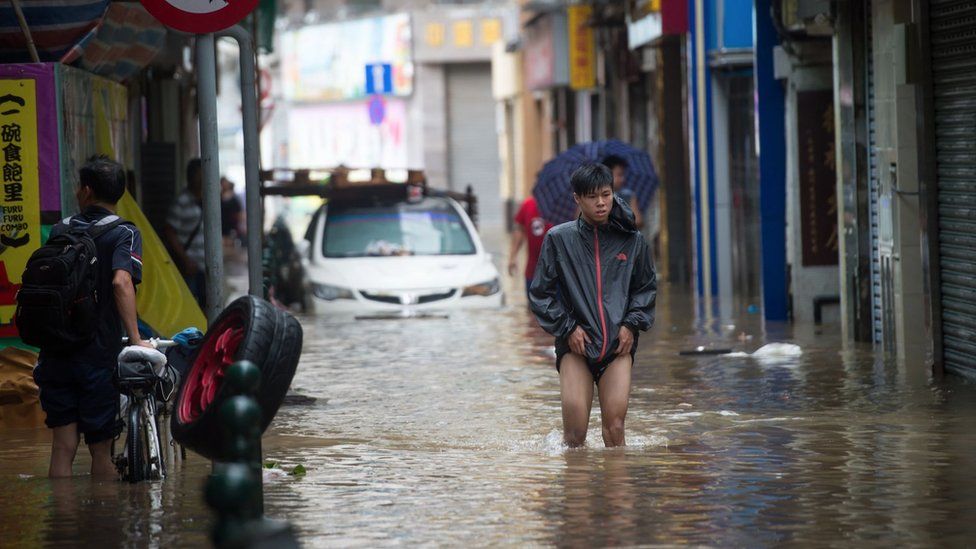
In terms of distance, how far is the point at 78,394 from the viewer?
875 centimetres

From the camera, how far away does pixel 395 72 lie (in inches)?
2376

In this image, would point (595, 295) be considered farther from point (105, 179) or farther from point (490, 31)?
point (490, 31)

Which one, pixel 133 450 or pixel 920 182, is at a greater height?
pixel 920 182

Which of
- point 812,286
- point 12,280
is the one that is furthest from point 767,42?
point 12,280

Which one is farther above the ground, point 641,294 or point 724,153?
point 724,153

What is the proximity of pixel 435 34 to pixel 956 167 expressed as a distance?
47.6 meters

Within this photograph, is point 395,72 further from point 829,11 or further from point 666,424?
point 666,424

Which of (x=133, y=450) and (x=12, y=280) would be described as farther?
(x=12, y=280)

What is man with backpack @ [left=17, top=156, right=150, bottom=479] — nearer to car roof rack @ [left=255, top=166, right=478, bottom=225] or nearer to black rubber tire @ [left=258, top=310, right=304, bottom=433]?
black rubber tire @ [left=258, top=310, right=304, bottom=433]

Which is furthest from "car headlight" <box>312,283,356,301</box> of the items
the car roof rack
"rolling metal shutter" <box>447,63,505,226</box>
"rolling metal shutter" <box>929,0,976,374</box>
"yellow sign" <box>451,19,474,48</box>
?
"yellow sign" <box>451,19,474,48</box>

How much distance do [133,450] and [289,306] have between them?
13.8m

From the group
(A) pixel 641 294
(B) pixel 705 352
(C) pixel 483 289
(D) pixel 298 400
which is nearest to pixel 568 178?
(C) pixel 483 289

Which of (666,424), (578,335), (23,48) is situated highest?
(23,48)

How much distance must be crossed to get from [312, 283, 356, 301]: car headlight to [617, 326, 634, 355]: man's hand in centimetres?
1088
